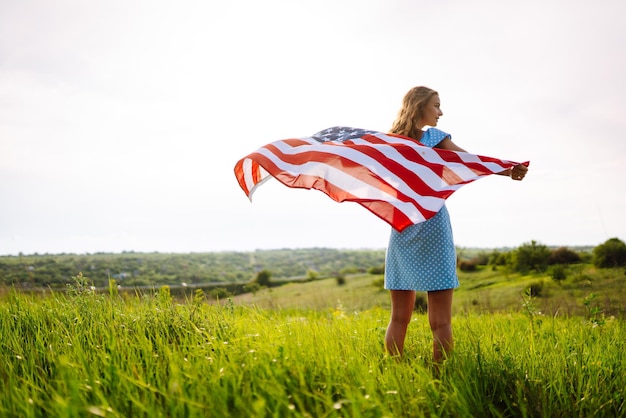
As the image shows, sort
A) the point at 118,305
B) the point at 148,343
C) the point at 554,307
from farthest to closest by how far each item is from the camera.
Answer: the point at 554,307
the point at 118,305
the point at 148,343

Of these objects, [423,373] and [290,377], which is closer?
[290,377]

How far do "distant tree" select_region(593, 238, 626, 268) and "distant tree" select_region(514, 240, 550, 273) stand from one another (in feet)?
4.64

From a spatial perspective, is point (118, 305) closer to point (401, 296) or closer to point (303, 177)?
point (303, 177)

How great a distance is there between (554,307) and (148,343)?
7305 millimetres

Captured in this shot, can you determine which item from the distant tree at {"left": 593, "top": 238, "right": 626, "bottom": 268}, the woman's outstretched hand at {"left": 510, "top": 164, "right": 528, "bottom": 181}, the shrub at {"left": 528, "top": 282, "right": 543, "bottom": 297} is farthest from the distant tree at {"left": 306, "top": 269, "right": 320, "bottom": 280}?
the woman's outstretched hand at {"left": 510, "top": 164, "right": 528, "bottom": 181}

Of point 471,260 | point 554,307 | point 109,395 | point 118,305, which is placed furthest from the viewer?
point 471,260

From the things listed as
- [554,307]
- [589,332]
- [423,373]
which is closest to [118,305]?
[423,373]

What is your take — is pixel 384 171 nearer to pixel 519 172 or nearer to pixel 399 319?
pixel 519 172

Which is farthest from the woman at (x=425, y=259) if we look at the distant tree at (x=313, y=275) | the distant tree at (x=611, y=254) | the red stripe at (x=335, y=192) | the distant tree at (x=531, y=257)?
the distant tree at (x=313, y=275)

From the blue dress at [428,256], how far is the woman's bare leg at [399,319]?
13cm

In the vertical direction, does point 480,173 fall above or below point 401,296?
above

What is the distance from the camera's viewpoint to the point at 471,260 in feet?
52.5

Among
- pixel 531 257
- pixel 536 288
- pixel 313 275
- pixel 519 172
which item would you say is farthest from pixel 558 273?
pixel 313 275

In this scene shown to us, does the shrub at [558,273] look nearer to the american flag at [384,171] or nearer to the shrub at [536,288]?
the shrub at [536,288]
